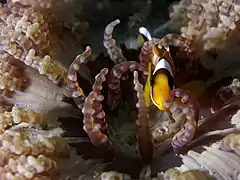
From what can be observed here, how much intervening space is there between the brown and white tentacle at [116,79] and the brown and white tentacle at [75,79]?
13 centimetres

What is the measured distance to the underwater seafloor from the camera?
4.25 ft

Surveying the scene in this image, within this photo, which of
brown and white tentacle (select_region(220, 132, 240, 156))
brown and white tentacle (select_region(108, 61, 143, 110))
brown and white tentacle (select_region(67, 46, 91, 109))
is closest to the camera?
brown and white tentacle (select_region(220, 132, 240, 156))

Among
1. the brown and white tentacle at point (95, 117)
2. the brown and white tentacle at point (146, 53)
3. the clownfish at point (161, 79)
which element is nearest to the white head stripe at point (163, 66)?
the clownfish at point (161, 79)

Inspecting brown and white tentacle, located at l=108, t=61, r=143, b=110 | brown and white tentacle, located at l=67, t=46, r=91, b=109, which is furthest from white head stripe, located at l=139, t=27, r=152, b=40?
brown and white tentacle, located at l=67, t=46, r=91, b=109

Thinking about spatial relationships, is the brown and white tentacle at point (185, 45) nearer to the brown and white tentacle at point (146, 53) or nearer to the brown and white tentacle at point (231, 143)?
the brown and white tentacle at point (146, 53)

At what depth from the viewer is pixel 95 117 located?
1.38 meters

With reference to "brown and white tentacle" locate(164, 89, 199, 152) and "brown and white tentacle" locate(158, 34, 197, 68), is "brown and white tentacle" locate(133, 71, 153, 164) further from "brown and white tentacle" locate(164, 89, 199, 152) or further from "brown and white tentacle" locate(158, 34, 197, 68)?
"brown and white tentacle" locate(158, 34, 197, 68)

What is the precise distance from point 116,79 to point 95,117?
0.72 ft

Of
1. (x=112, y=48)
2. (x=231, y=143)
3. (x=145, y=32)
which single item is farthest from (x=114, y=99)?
(x=231, y=143)

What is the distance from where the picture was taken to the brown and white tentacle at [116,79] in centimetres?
152

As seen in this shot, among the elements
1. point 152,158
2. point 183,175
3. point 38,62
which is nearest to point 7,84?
point 38,62

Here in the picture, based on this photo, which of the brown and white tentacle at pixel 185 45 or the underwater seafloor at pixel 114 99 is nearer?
the underwater seafloor at pixel 114 99

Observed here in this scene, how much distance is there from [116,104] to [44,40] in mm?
369

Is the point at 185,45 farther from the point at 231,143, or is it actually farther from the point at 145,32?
the point at 231,143
